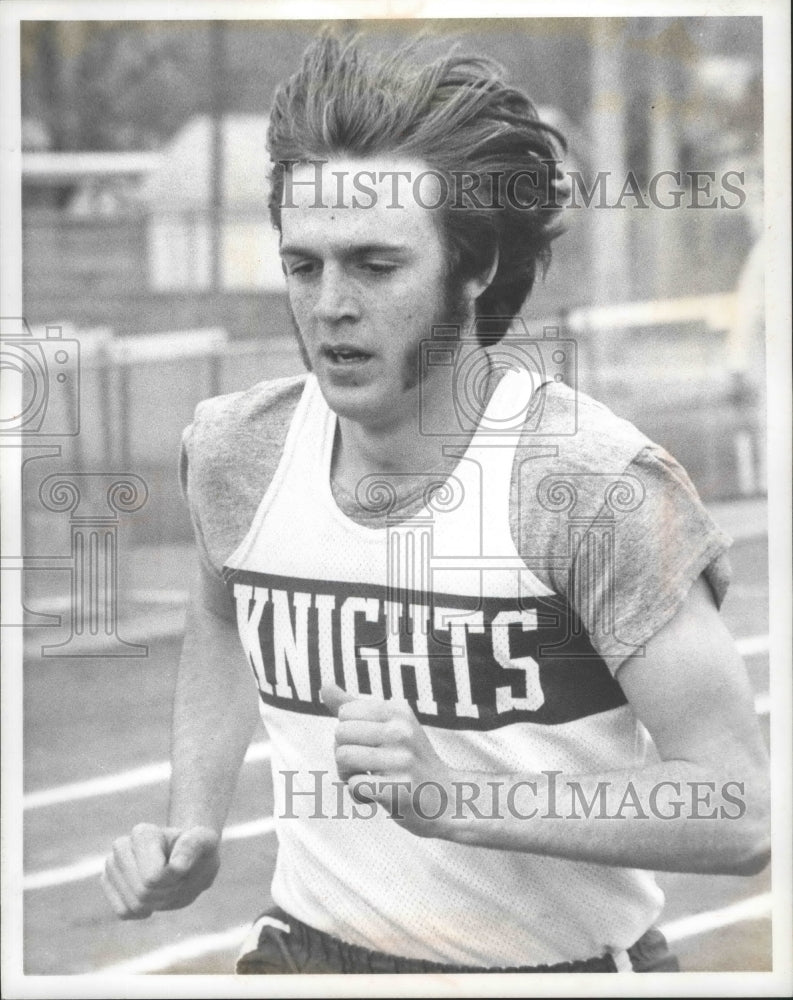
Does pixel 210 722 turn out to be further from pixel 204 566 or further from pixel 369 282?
pixel 369 282

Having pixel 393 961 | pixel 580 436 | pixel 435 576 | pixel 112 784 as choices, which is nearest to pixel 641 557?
pixel 580 436

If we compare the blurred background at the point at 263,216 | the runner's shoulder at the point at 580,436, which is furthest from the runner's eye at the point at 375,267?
the runner's shoulder at the point at 580,436

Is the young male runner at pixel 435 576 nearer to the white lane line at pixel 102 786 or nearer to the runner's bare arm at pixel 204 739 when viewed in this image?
the runner's bare arm at pixel 204 739

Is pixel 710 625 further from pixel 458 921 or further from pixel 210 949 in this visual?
pixel 210 949

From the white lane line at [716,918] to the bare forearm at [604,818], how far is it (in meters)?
0.22

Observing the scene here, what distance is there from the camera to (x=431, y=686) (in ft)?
7.88

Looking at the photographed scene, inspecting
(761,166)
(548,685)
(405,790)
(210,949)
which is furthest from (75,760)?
(761,166)

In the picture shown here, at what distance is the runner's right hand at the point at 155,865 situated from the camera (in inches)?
94.8

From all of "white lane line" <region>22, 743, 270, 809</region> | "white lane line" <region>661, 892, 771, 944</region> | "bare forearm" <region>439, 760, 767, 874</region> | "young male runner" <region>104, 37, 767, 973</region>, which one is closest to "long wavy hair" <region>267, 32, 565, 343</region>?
"young male runner" <region>104, 37, 767, 973</region>

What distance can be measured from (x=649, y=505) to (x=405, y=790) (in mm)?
646

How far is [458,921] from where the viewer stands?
240 centimetres

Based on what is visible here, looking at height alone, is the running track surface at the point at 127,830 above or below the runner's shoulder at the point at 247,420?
below

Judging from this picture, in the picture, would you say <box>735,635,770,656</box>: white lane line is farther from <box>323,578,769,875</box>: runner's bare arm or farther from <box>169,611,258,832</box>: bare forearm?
<box>169,611,258,832</box>: bare forearm

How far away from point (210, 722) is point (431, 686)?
454 millimetres
